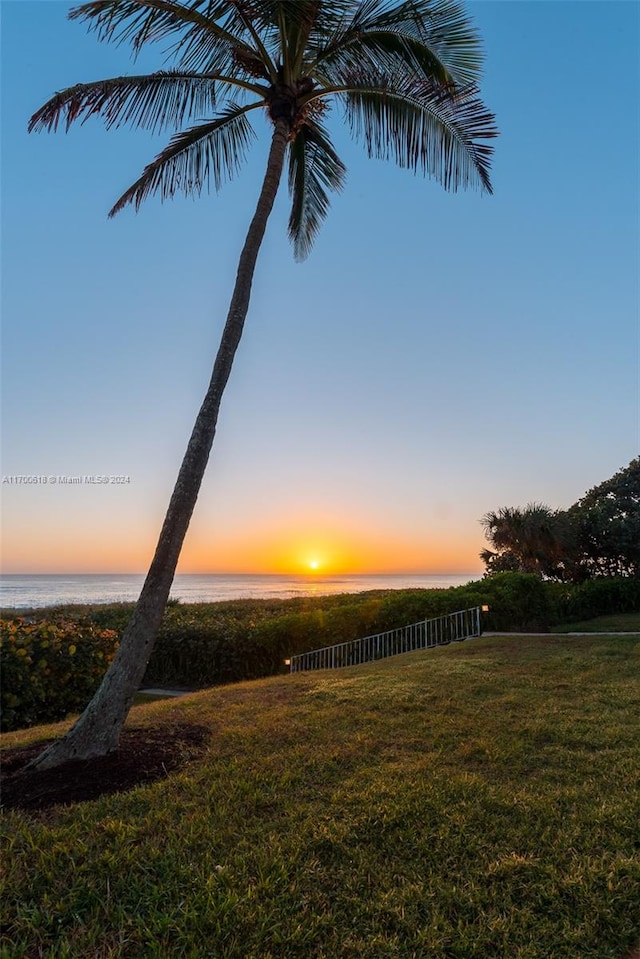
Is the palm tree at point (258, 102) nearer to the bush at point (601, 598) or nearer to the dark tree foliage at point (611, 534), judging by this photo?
the bush at point (601, 598)

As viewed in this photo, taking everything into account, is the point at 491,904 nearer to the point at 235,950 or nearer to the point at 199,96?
the point at 235,950

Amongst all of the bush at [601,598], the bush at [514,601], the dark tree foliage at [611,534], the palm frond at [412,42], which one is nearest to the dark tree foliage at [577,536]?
the dark tree foliage at [611,534]

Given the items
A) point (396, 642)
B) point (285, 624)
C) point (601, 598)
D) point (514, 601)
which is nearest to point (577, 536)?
point (601, 598)

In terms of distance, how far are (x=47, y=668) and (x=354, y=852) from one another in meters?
6.68

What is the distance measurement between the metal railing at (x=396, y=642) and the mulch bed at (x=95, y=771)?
8.04 meters

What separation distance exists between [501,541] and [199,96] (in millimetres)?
18351

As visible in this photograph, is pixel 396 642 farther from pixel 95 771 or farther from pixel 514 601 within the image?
pixel 95 771

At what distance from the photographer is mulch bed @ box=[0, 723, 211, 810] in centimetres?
408

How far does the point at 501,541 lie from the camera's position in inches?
845

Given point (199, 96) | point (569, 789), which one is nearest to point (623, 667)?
point (569, 789)

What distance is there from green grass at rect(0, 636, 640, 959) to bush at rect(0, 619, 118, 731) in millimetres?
3994

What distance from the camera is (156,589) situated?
497 cm

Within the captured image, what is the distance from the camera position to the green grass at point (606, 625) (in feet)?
47.6

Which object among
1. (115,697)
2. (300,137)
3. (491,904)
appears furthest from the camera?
(300,137)
